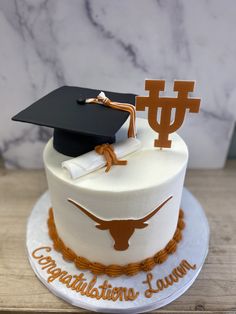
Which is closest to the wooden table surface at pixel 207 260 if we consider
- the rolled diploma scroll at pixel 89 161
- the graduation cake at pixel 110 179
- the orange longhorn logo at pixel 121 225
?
the graduation cake at pixel 110 179

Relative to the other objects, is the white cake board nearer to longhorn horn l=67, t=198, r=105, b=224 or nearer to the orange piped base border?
the orange piped base border

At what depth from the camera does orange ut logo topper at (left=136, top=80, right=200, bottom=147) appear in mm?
930

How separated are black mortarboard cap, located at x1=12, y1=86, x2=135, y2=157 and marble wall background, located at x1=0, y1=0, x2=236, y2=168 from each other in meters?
0.32

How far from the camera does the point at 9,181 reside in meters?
1.56

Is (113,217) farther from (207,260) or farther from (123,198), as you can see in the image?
(207,260)

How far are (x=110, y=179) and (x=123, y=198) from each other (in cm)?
7

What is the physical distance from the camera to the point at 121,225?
944 millimetres

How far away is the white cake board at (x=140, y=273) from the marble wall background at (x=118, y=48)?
0.50 meters

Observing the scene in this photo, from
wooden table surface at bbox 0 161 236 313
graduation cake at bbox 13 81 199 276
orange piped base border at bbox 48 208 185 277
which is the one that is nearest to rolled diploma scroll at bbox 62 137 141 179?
graduation cake at bbox 13 81 199 276

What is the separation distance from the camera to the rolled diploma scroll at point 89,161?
3.01 feet

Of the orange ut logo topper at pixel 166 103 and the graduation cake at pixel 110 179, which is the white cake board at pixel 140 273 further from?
the orange ut logo topper at pixel 166 103

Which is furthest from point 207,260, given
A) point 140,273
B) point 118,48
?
point 118,48

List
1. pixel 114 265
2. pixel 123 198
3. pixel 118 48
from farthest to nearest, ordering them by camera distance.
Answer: pixel 118 48
pixel 114 265
pixel 123 198

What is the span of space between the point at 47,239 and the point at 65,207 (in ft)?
0.90
